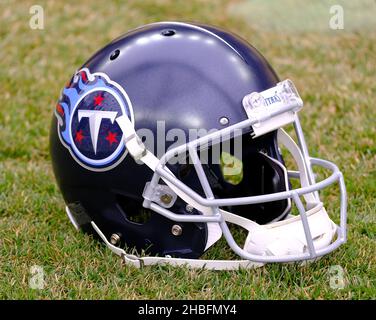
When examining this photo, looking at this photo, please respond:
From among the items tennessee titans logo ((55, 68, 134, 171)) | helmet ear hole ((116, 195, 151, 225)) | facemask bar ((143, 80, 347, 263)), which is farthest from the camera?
helmet ear hole ((116, 195, 151, 225))

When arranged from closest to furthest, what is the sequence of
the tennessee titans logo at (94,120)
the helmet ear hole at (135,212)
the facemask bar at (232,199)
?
the facemask bar at (232,199) → the tennessee titans logo at (94,120) → the helmet ear hole at (135,212)

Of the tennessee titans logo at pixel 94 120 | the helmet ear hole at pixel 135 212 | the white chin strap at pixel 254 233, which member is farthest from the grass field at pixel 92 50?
the tennessee titans logo at pixel 94 120

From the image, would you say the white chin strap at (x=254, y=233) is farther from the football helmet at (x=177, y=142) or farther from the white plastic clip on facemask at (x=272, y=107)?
the white plastic clip on facemask at (x=272, y=107)

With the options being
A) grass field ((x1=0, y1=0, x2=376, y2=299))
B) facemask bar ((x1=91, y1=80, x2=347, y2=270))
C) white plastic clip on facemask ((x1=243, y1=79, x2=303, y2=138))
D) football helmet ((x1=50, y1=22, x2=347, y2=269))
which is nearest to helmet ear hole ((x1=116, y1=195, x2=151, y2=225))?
football helmet ((x1=50, y1=22, x2=347, y2=269))

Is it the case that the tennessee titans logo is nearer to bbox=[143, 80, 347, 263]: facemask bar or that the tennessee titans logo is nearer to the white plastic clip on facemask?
bbox=[143, 80, 347, 263]: facemask bar

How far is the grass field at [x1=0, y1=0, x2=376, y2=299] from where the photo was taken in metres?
2.41

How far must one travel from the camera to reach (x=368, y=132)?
3.68m

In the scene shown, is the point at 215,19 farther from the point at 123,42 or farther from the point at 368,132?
the point at 123,42

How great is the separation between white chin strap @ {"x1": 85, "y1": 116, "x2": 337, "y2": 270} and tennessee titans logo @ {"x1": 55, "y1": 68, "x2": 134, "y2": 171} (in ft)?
0.17

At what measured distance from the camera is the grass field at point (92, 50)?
2406mm

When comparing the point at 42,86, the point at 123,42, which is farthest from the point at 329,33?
the point at 123,42

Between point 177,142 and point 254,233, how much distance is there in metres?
0.40

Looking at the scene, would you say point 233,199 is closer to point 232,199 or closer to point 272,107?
point 232,199

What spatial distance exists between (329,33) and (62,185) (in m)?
3.06
